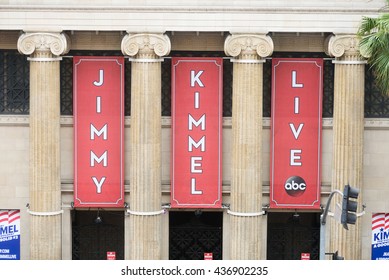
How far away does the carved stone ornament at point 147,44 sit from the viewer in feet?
155

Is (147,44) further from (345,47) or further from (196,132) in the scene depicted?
(345,47)

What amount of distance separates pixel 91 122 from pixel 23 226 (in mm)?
4533

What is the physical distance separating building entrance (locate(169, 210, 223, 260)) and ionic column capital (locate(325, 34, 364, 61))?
7366mm

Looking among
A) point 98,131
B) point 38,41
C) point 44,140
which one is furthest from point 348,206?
point 38,41

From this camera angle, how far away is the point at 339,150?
157 feet

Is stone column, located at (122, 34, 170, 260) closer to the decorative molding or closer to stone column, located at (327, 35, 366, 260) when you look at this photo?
the decorative molding

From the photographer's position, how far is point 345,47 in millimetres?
47281

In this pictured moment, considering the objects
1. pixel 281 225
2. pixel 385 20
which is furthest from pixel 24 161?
pixel 385 20

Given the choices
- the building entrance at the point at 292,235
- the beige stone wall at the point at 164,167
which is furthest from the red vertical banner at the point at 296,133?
the building entrance at the point at 292,235

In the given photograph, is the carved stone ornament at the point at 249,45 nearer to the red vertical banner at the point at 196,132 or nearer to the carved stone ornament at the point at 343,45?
the red vertical banner at the point at 196,132

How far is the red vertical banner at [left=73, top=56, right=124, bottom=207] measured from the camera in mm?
48469

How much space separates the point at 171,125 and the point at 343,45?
6582 mm
